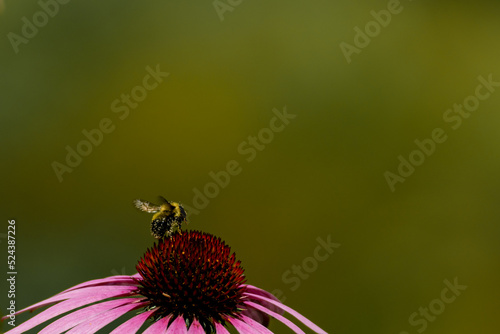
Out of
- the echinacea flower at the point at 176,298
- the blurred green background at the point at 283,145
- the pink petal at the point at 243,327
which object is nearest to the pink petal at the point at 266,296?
the echinacea flower at the point at 176,298

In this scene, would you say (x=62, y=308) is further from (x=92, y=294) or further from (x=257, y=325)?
(x=257, y=325)

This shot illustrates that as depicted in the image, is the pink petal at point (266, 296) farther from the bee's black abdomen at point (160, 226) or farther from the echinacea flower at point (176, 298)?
the bee's black abdomen at point (160, 226)

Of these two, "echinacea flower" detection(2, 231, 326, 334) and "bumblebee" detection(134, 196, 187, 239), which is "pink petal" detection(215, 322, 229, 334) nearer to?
"echinacea flower" detection(2, 231, 326, 334)

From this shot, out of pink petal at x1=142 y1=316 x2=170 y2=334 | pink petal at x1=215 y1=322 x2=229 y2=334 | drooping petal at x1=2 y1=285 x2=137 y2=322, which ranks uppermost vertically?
drooping petal at x1=2 y1=285 x2=137 y2=322

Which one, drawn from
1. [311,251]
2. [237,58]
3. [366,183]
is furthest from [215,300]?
[237,58]

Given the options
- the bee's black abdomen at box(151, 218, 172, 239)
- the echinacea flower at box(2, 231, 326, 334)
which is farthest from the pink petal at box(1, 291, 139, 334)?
the bee's black abdomen at box(151, 218, 172, 239)

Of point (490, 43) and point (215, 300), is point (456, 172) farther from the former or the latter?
point (215, 300)
